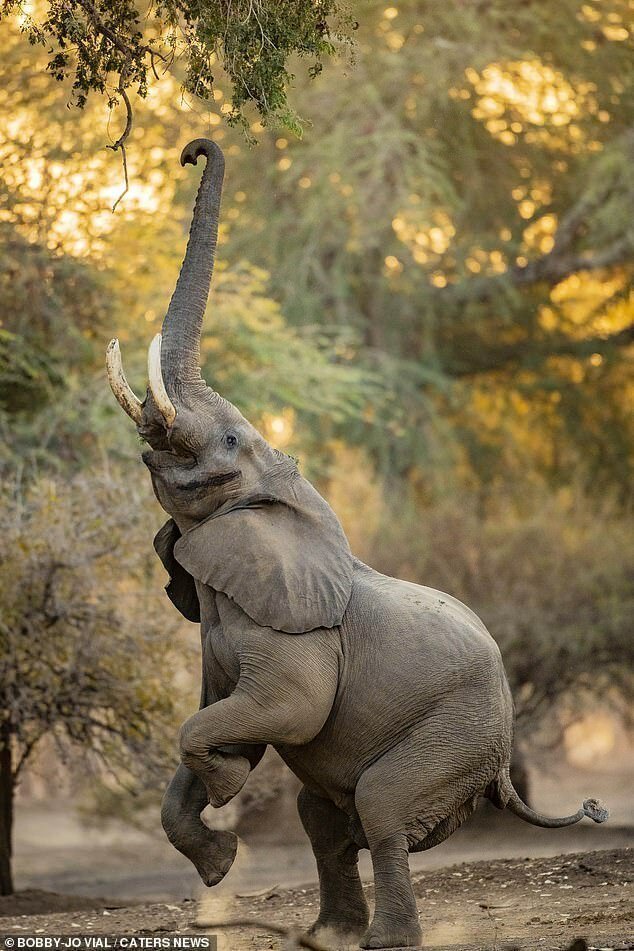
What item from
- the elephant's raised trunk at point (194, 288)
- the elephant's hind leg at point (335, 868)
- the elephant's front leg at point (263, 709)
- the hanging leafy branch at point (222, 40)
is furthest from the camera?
the hanging leafy branch at point (222, 40)

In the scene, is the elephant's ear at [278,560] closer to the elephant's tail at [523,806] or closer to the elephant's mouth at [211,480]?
the elephant's mouth at [211,480]

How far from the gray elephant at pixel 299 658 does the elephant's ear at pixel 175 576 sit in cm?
5

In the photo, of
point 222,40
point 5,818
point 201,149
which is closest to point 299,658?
point 201,149

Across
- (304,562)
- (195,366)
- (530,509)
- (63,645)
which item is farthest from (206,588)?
(530,509)

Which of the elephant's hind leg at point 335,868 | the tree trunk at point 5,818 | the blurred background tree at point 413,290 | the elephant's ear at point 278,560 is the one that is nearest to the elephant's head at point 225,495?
the elephant's ear at point 278,560

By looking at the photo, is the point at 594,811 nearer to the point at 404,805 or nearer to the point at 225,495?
the point at 404,805

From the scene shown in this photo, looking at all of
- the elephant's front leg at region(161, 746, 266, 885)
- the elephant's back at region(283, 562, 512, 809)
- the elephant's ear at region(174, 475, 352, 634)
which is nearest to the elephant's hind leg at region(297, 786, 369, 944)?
the elephant's back at region(283, 562, 512, 809)

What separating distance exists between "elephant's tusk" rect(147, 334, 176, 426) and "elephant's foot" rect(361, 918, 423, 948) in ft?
7.58

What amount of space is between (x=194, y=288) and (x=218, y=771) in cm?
212

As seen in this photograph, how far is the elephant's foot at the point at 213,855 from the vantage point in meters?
6.30

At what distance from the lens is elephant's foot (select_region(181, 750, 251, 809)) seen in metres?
6.06

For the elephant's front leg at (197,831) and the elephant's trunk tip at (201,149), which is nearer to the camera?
the elephant's front leg at (197,831)

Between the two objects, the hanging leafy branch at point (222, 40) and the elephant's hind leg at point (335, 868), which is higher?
the hanging leafy branch at point (222, 40)

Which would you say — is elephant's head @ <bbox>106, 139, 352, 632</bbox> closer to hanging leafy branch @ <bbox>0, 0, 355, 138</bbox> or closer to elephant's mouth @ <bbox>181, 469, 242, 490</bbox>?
elephant's mouth @ <bbox>181, 469, 242, 490</bbox>
